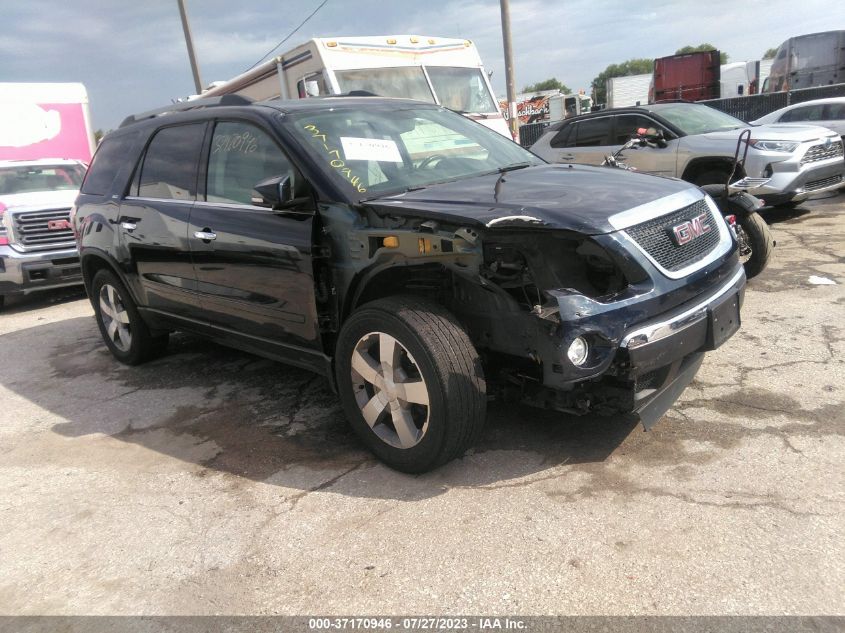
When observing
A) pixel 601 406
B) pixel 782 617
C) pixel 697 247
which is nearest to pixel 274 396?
pixel 601 406

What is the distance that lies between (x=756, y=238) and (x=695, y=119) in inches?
165

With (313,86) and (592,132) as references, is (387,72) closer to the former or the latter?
(313,86)

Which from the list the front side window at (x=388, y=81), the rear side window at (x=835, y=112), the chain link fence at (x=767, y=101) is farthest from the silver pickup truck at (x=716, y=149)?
the chain link fence at (x=767, y=101)

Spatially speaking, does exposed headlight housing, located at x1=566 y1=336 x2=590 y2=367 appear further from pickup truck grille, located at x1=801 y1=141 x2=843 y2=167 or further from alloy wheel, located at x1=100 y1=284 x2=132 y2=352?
pickup truck grille, located at x1=801 y1=141 x2=843 y2=167

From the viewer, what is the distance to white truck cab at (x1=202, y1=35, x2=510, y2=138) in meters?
8.93

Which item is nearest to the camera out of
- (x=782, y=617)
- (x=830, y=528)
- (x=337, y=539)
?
(x=782, y=617)

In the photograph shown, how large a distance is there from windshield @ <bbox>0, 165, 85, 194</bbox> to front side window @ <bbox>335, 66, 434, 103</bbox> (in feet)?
13.3

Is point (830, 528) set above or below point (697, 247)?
below

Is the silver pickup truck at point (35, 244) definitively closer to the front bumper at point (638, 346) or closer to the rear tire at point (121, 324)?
the rear tire at point (121, 324)

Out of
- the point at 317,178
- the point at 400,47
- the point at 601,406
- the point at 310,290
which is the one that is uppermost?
the point at 400,47

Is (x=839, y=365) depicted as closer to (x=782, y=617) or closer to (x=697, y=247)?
(x=697, y=247)

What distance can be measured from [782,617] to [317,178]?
9.03 feet

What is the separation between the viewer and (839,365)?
13.0ft

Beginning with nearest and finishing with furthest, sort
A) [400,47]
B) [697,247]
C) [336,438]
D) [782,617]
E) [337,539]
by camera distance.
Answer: [782,617]
[337,539]
[697,247]
[336,438]
[400,47]
